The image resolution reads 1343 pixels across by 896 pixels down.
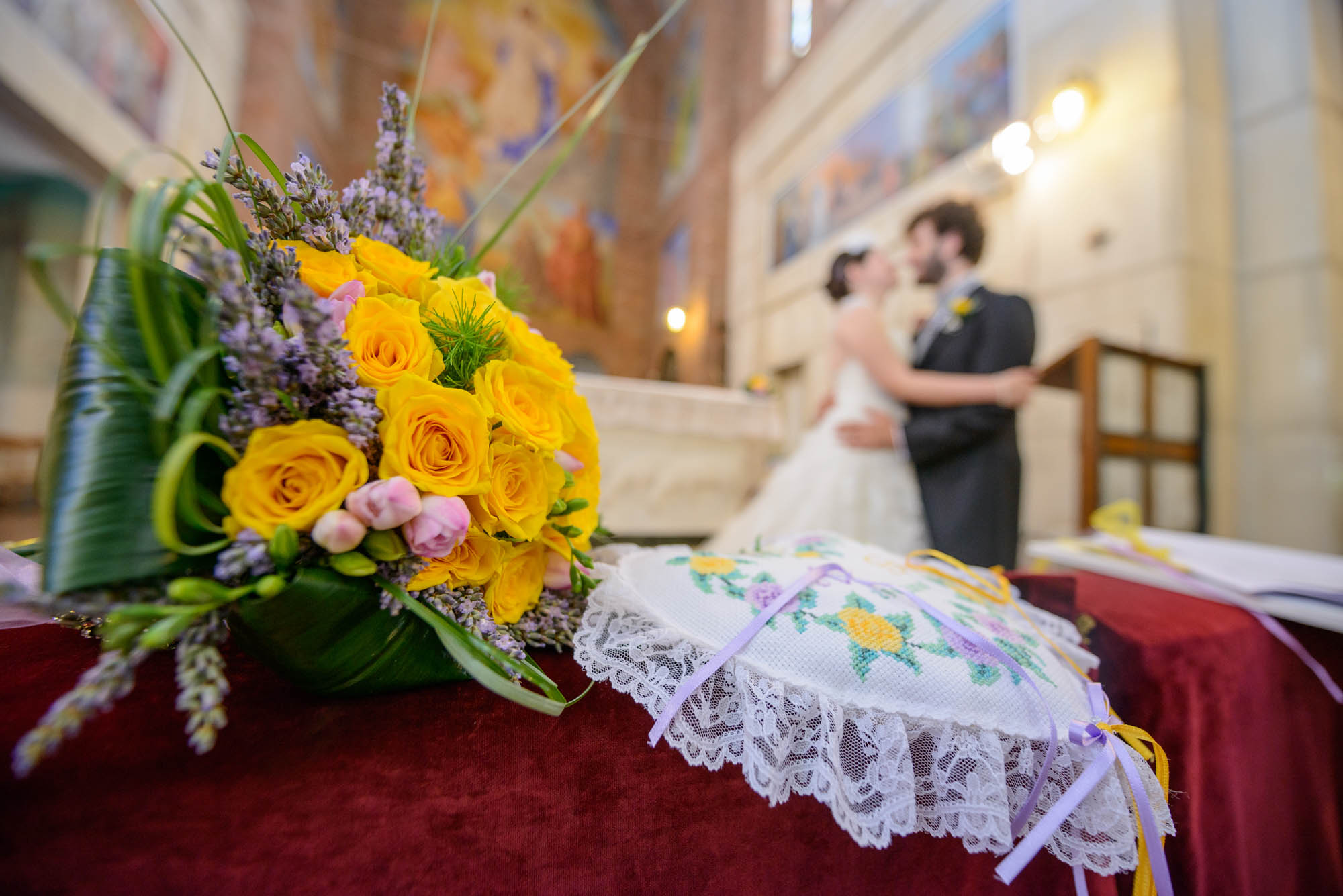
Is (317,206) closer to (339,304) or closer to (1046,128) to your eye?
(339,304)

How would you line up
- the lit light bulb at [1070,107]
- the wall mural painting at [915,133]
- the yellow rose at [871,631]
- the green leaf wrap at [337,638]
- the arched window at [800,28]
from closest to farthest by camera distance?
1. the green leaf wrap at [337,638]
2. the yellow rose at [871,631]
3. the lit light bulb at [1070,107]
4. the wall mural painting at [915,133]
5. the arched window at [800,28]

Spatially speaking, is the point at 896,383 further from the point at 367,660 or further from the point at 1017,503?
the point at 367,660

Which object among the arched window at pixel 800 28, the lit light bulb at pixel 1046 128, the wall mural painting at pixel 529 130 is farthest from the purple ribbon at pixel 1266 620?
the wall mural painting at pixel 529 130

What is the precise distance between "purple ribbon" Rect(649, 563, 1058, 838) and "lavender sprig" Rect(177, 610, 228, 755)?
0.27 m

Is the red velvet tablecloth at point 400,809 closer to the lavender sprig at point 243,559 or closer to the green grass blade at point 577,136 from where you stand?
the lavender sprig at point 243,559

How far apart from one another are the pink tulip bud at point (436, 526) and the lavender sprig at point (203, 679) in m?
0.11

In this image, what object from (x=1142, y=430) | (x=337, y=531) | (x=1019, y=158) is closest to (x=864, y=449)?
(x=1142, y=430)

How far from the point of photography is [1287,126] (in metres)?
2.74

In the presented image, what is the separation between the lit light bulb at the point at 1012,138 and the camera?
3414mm

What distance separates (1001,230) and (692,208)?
18.6 ft

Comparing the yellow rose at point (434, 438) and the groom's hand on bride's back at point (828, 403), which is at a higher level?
the groom's hand on bride's back at point (828, 403)

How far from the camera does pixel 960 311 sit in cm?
185

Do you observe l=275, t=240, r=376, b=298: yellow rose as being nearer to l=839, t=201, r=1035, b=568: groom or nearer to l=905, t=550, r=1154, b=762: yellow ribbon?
l=905, t=550, r=1154, b=762: yellow ribbon

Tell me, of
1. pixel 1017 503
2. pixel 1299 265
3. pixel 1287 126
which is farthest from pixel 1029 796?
pixel 1287 126
